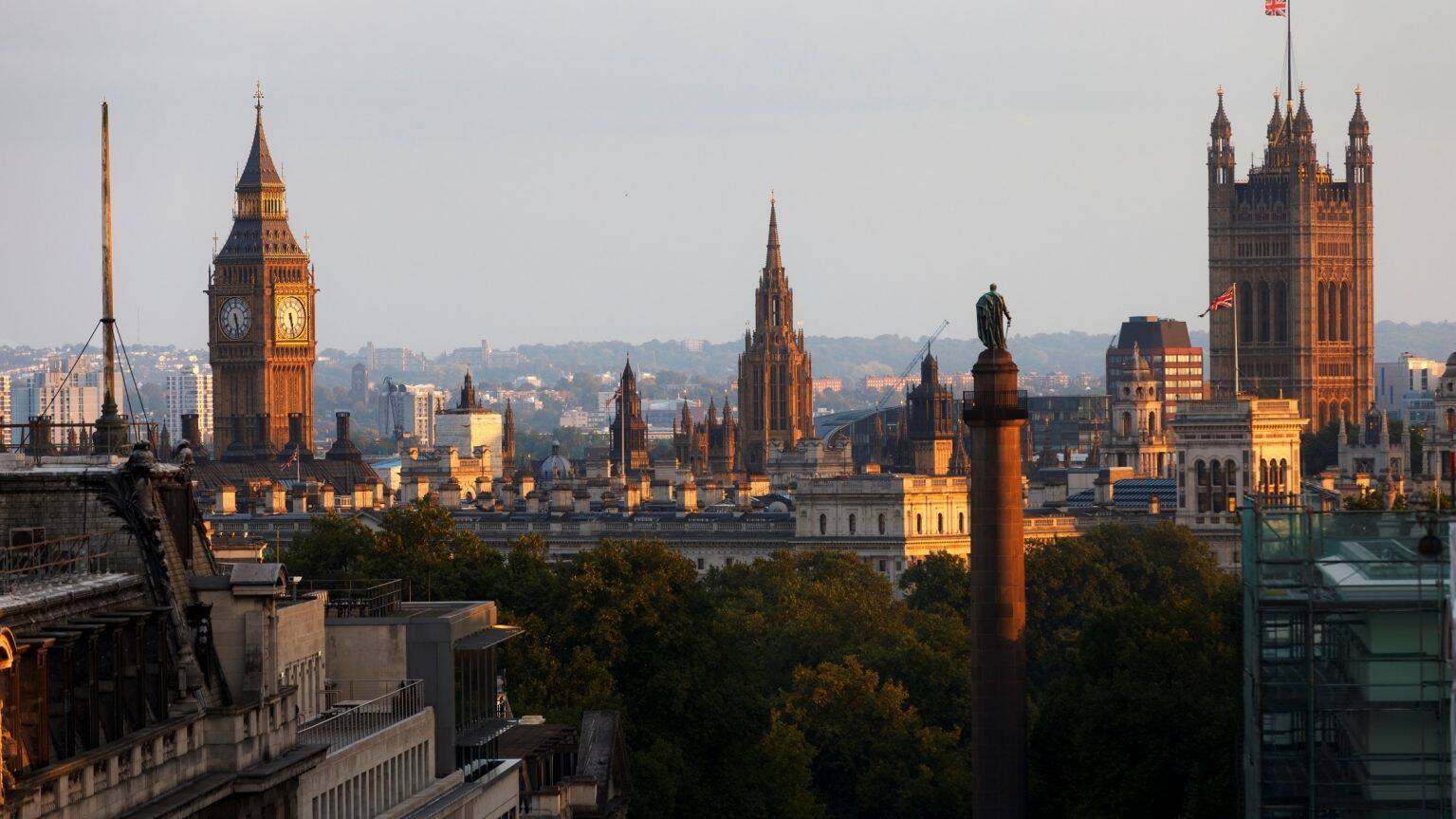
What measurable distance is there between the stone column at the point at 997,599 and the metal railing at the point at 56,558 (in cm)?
3170

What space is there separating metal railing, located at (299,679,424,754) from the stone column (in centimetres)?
1873

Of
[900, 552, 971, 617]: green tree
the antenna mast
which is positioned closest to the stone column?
the antenna mast

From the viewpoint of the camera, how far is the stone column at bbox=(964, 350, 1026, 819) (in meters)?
88.4

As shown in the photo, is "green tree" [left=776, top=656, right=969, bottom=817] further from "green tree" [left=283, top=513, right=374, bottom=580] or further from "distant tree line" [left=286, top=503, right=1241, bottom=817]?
"green tree" [left=283, top=513, right=374, bottom=580]

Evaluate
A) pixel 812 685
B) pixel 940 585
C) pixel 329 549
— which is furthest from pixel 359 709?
pixel 940 585

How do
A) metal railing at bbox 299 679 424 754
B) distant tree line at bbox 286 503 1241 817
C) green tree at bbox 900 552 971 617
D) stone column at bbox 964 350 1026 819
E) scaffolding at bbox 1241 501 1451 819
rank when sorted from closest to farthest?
metal railing at bbox 299 679 424 754
scaffolding at bbox 1241 501 1451 819
stone column at bbox 964 350 1026 819
distant tree line at bbox 286 503 1241 817
green tree at bbox 900 552 971 617

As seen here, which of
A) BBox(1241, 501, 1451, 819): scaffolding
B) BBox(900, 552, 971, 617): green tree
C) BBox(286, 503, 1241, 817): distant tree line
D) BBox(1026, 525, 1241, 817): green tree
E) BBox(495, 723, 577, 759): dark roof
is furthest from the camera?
BBox(900, 552, 971, 617): green tree

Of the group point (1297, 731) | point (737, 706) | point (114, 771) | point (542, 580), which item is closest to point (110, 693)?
point (114, 771)

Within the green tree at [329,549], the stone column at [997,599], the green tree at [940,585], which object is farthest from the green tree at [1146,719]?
the green tree at [940,585]

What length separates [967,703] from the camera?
138 metres

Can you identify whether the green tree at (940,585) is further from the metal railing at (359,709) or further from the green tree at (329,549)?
the metal railing at (359,709)

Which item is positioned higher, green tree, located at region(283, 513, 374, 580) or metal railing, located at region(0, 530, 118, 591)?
metal railing, located at region(0, 530, 118, 591)

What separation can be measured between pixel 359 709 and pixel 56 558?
34.3 feet

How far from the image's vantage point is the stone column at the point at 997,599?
8838cm
